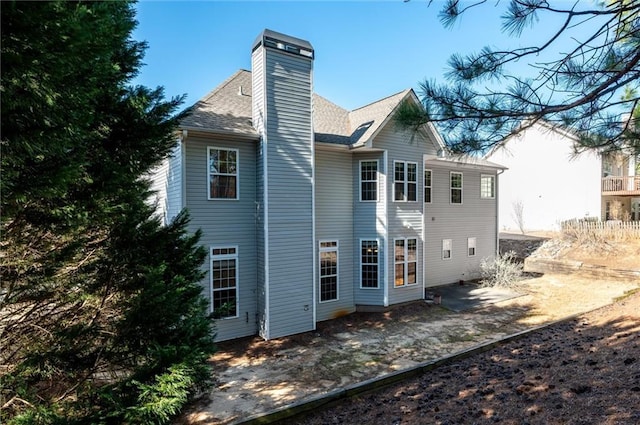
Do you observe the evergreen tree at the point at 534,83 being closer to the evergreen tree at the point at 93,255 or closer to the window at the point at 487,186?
the evergreen tree at the point at 93,255

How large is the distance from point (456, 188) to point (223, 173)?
464 inches

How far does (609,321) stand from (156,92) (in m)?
12.0

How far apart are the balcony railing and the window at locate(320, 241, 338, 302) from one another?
23091 mm

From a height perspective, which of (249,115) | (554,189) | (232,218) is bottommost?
(232,218)

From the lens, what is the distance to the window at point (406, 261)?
492 inches

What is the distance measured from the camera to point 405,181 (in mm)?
12648

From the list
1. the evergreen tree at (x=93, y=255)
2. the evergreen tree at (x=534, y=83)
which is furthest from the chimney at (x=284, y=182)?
the evergreen tree at (x=534, y=83)

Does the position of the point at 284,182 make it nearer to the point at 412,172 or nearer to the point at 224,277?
the point at 224,277

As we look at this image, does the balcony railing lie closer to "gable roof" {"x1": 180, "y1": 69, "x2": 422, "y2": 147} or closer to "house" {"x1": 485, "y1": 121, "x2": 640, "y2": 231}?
"house" {"x1": 485, "y1": 121, "x2": 640, "y2": 231}

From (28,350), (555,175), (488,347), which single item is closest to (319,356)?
(488,347)

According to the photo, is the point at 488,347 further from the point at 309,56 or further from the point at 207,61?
the point at 207,61

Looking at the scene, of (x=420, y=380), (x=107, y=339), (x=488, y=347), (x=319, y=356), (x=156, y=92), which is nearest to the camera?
(x=107, y=339)

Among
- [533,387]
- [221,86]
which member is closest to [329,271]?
[533,387]

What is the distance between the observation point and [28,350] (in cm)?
380
